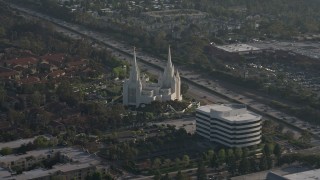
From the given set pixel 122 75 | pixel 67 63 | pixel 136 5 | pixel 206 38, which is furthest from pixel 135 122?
pixel 136 5

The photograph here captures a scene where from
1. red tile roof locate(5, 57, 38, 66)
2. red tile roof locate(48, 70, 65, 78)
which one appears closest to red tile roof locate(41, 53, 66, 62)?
red tile roof locate(5, 57, 38, 66)

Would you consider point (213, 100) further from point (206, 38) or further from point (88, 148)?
point (206, 38)

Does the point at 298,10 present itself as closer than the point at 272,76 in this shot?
No

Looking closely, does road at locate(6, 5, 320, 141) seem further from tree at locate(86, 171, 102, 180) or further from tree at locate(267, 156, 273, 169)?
tree at locate(86, 171, 102, 180)

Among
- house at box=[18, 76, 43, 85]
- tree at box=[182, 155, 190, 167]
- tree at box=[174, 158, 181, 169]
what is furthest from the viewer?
house at box=[18, 76, 43, 85]

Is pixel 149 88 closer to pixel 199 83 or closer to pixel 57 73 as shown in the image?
pixel 199 83

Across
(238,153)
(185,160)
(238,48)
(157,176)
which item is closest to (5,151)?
(157,176)
